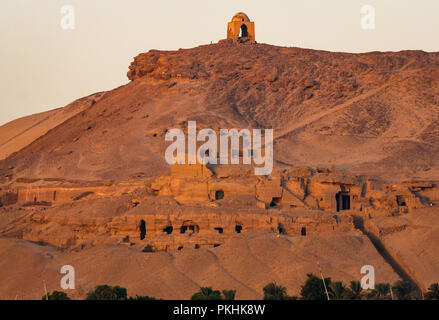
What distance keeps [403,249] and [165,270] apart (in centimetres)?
896

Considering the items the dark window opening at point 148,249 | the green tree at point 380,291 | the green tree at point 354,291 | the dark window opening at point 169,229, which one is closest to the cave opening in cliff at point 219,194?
the dark window opening at point 169,229

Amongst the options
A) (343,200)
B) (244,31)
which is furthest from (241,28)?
(343,200)

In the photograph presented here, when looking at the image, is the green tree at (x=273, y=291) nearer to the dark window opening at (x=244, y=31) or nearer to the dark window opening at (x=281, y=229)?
the dark window opening at (x=281, y=229)

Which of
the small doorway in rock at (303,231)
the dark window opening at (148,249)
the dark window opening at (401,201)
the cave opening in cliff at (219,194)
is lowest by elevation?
the dark window opening at (148,249)

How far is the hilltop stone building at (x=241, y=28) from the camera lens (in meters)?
65.4

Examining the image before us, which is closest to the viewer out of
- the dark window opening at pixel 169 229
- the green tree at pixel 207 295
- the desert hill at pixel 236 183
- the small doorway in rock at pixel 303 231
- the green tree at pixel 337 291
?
the green tree at pixel 207 295

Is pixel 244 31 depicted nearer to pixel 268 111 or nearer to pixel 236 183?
pixel 268 111

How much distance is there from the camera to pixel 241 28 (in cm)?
6694

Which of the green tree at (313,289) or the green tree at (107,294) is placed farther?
the green tree at (313,289)

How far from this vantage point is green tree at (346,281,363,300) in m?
24.4

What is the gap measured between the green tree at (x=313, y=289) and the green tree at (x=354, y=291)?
0.67 m
